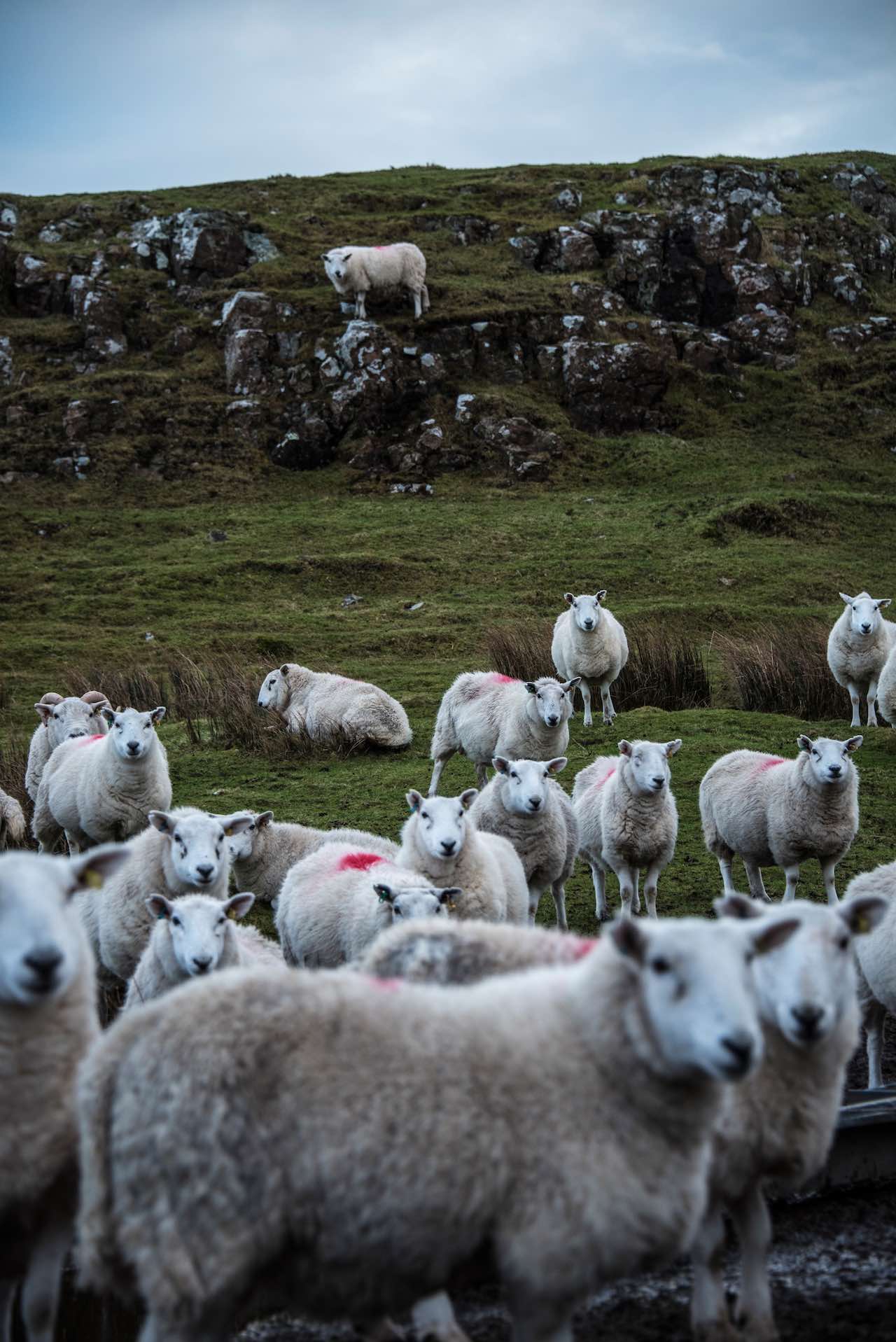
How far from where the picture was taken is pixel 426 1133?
3.44m

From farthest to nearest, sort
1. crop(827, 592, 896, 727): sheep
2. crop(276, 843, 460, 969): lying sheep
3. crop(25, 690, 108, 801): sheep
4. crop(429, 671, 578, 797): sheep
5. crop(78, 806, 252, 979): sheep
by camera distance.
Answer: crop(827, 592, 896, 727): sheep → crop(25, 690, 108, 801): sheep → crop(429, 671, 578, 797): sheep → crop(78, 806, 252, 979): sheep → crop(276, 843, 460, 969): lying sheep

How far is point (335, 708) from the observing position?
1625 centimetres

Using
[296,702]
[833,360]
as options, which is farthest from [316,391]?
[296,702]

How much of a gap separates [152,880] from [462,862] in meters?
2.06

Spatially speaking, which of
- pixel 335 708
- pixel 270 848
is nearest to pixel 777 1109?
pixel 270 848

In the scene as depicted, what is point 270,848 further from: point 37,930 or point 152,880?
point 37,930

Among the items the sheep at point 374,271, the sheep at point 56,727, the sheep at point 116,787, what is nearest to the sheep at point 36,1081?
the sheep at point 116,787

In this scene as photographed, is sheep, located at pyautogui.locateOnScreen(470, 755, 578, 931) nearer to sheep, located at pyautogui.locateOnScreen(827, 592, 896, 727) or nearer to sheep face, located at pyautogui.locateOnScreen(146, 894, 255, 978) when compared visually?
sheep face, located at pyautogui.locateOnScreen(146, 894, 255, 978)

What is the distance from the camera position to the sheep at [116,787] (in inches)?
417

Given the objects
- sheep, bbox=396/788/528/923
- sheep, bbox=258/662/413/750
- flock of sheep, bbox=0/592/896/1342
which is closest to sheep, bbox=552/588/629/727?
sheep, bbox=258/662/413/750

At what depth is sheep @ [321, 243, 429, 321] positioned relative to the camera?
3594 centimetres

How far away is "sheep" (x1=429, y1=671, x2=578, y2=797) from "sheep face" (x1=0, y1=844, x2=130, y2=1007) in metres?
7.94

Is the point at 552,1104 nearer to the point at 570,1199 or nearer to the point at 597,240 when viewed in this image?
the point at 570,1199

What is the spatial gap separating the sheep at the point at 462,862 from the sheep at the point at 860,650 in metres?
8.98
